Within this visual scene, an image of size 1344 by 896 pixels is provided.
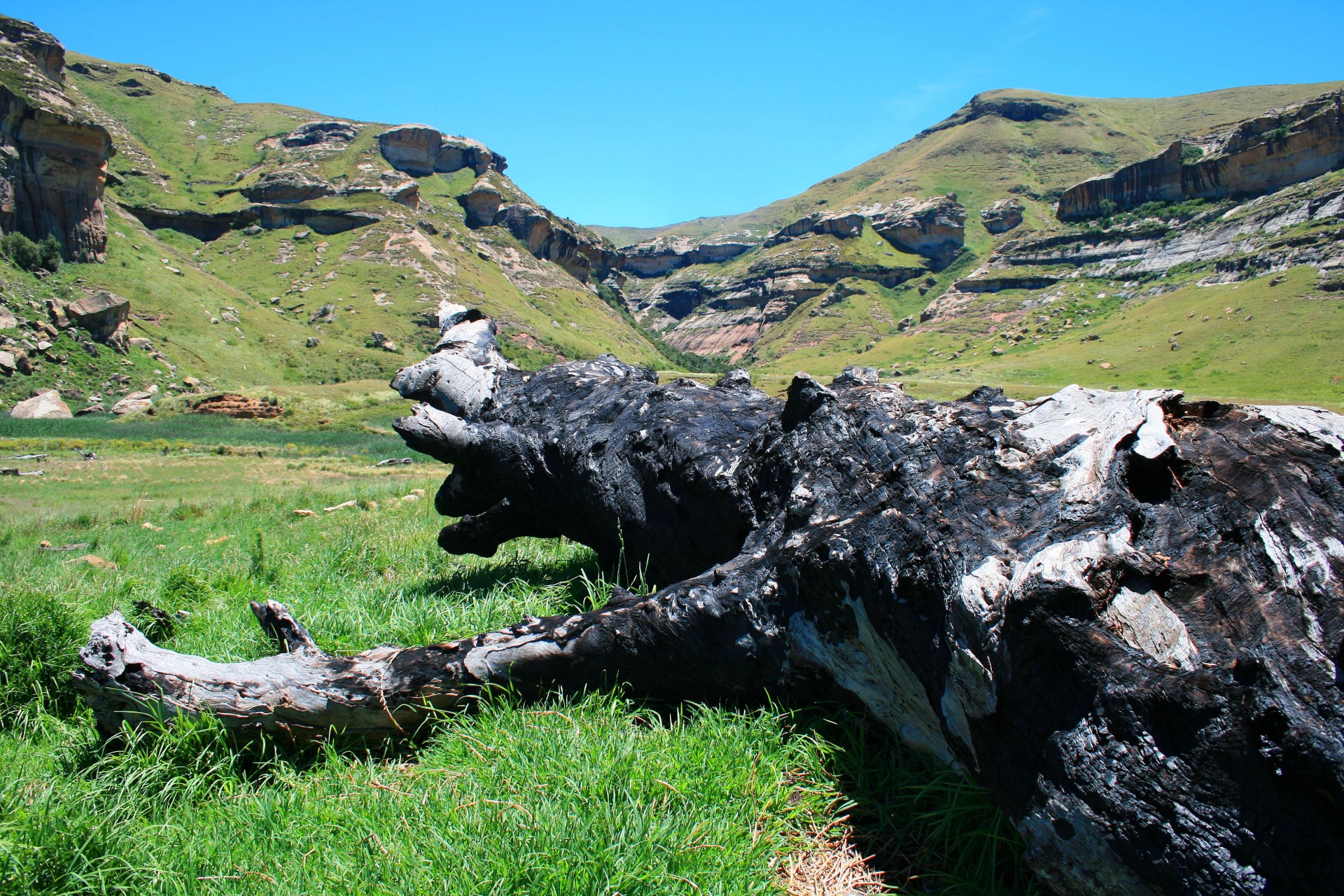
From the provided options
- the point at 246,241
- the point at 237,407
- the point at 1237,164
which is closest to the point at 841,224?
the point at 1237,164

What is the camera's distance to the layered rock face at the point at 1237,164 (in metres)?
105

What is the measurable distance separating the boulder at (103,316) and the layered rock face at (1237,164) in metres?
151

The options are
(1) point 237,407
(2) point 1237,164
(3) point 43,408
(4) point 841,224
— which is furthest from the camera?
(4) point 841,224

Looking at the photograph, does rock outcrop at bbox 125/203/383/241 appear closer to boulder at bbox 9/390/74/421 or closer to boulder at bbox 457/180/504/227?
boulder at bbox 457/180/504/227

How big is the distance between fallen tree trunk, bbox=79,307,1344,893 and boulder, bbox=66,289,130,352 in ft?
224

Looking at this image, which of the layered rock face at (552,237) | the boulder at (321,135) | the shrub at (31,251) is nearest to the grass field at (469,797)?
the shrub at (31,251)

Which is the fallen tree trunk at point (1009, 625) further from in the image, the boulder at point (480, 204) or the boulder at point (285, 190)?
the boulder at point (480, 204)

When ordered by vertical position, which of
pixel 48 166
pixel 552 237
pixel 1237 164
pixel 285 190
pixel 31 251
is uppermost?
pixel 285 190

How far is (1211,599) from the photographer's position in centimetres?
196

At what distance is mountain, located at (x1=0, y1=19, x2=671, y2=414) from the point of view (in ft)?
195

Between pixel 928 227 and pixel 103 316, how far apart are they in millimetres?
172348

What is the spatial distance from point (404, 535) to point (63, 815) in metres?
4.79

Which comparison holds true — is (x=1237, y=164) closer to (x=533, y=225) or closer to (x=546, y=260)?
(x=533, y=225)

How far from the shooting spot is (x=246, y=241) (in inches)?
4390
